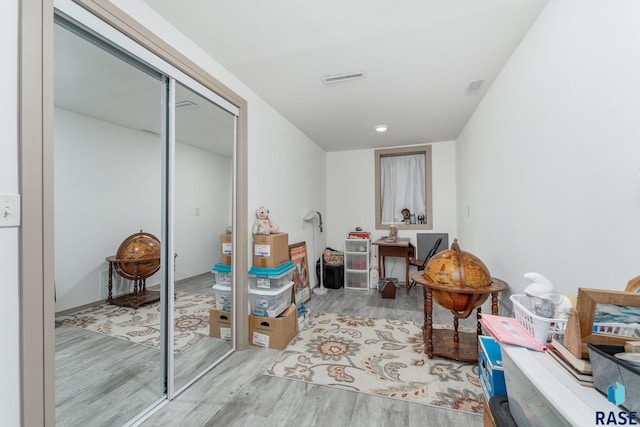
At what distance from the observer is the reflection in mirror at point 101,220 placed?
4.31 ft

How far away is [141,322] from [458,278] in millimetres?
2314

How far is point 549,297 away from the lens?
3.06 feet

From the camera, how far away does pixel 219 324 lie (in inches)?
89.4

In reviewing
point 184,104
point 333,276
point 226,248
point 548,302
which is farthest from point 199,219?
point 333,276

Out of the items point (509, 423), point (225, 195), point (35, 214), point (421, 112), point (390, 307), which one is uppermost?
point (421, 112)

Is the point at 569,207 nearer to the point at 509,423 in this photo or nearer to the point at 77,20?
the point at 509,423

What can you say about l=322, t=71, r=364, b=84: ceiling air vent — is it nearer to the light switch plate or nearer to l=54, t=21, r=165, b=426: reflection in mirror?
l=54, t=21, r=165, b=426: reflection in mirror

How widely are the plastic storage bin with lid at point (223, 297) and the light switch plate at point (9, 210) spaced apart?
1.43 metres

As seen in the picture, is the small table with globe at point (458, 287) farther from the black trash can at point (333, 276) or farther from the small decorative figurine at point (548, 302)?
the black trash can at point (333, 276)

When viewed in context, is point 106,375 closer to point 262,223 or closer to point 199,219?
point 199,219

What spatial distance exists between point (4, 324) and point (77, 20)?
4.35ft

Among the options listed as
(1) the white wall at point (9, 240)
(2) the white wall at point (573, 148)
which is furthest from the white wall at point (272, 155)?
(2) the white wall at point (573, 148)

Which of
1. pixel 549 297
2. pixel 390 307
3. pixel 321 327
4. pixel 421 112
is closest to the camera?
pixel 549 297

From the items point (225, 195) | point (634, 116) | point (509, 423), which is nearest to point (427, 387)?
point (509, 423)
